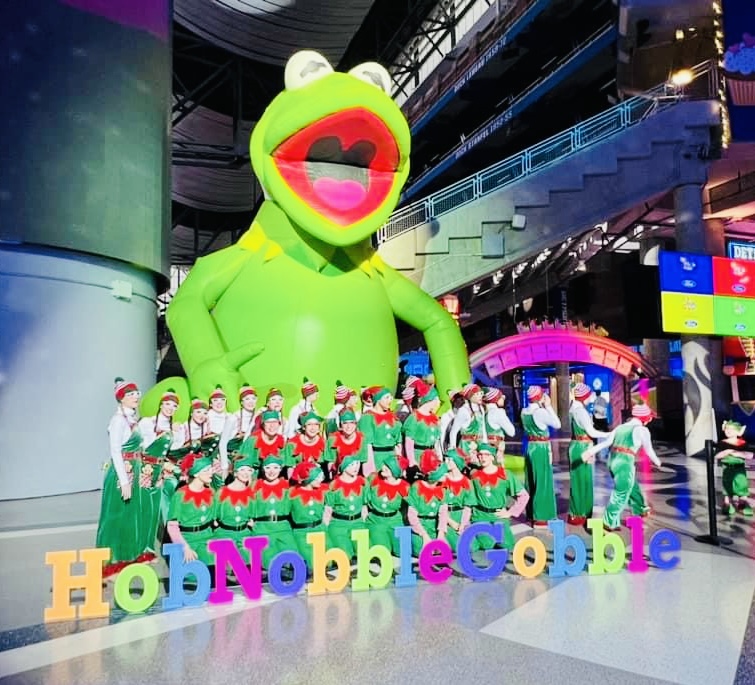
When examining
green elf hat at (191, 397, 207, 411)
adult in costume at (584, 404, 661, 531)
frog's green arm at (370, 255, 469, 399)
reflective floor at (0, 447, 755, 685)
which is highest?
frog's green arm at (370, 255, 469, 399)

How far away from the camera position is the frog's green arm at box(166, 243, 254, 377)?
4988 mm

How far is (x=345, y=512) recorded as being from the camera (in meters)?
4.08

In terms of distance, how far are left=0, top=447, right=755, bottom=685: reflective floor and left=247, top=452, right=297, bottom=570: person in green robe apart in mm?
268

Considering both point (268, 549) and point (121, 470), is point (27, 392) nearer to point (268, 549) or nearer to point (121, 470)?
point (121, 470)

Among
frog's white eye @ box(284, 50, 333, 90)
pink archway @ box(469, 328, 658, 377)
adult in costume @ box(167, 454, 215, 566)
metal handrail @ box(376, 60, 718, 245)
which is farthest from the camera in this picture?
metal handrail @ box(376, 60, 718, 245)

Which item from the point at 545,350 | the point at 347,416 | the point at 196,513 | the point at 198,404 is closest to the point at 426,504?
the point at 347,416

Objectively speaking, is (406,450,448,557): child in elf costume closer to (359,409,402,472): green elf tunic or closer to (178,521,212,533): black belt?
(359,409,402,472): green elf tunic

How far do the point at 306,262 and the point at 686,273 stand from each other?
21.3 ft

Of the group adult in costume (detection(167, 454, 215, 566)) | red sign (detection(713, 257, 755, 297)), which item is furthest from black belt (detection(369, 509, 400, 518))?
red sign (detection(713, 257, 755, 297))

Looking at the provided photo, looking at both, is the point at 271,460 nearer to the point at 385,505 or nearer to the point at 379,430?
the point at 385,505

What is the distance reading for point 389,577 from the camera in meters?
3.80

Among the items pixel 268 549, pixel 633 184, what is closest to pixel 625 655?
pixel 268 549

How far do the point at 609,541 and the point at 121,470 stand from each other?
9.30ft

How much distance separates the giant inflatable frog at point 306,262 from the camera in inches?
190
